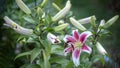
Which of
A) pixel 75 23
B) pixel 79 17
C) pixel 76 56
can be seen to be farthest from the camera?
pixel 79 17

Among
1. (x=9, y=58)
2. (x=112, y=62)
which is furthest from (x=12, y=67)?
(x=112, y=62)

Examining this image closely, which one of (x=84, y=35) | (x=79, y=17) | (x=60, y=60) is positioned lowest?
(x=60, y=60)

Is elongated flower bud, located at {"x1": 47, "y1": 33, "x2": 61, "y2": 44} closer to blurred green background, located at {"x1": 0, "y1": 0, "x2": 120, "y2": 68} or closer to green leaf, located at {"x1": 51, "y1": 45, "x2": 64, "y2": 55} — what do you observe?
green leaf, located at {"x1": 51, "y1": 45, "x2": 64, "y2": 55}

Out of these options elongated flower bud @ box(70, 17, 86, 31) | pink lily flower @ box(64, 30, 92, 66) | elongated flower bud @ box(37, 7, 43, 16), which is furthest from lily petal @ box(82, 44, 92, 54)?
elongated flower bud @ box(37, 7, 43, 16)

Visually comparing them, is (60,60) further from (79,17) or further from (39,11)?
(79,17)

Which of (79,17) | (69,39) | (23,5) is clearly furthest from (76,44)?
(79,17)

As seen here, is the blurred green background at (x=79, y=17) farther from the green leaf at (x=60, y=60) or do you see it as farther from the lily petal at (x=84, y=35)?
the green leaf at (x=60, y=60)
